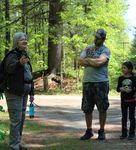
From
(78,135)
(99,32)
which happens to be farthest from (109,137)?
(99,32)

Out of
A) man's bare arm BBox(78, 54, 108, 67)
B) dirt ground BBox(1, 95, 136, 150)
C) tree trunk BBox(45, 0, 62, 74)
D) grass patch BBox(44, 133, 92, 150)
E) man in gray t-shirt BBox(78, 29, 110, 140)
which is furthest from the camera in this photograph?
tree trunk BBox(45, 0, 62, 74)

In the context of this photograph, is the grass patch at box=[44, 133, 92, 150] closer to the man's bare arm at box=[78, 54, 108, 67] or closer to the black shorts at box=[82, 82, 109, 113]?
the black shorts at box=[82, 82, 109, 113]

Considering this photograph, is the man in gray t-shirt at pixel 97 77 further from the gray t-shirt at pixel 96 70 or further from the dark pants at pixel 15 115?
the dark pants at pixel 15 115

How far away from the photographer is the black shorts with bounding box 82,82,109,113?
898 centimetres

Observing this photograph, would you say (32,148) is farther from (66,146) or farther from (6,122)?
(6,122)

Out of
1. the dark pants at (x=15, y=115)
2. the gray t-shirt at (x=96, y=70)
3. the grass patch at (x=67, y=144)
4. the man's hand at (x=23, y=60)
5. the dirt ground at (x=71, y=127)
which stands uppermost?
the man's hand at (x=23, y=60)

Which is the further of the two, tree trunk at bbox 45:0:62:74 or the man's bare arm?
tree trunk at bbox 45:0:62:74

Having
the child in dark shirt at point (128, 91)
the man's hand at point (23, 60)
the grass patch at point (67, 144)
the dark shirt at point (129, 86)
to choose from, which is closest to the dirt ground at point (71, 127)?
the grass patch at point (67, 144)

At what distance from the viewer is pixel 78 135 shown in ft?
32.0

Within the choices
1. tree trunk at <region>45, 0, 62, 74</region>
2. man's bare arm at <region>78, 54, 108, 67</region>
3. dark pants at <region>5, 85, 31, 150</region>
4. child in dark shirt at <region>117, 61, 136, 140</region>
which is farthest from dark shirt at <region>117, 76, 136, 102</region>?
tree trunk at <region>45, 0, 62, 74</region>

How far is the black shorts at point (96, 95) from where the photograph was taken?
8.98m

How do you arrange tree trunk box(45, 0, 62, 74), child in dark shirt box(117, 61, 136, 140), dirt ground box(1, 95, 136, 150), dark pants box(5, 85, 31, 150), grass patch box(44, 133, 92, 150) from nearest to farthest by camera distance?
dark pants box(5, 85, 31, 150)
grass patch box(44, 133, 92, 150)
dirt ground box(1, 95, 136, 150)
child in dark shirt box(117, 61, 136, 140)
tree trunk box(45, 0, 62, 74)

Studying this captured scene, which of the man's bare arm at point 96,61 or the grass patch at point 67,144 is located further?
the man's bare arm at point 96,61

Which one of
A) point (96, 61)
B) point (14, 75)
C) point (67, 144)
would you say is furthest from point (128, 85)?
point (14, 75)
